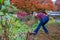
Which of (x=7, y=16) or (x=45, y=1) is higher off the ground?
(x=7, y=16)

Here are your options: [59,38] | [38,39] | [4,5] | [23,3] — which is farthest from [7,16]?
[23,3]

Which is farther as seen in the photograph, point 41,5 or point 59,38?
point 41,5

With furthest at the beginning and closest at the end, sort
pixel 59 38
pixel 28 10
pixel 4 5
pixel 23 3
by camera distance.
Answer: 1. pixel 28 10
2. pixel 23 3
3. pixel 59 38
4. pixel 4 5

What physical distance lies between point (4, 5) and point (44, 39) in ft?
17.9

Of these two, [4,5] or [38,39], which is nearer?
[4,5]

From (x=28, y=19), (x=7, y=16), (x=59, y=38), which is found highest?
(x=7, y=16)

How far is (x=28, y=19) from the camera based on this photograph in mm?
14914

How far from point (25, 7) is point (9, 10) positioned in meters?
10.9

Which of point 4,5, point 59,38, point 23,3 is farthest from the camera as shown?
point 23,3

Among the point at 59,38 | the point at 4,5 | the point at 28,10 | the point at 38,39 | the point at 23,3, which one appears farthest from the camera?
the point at 28,10

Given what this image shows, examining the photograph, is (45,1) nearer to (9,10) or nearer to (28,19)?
(28,19)

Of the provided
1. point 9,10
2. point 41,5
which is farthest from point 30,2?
point 9,10

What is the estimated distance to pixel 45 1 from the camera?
16047 millimetres

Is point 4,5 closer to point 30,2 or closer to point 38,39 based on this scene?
point 38,39
